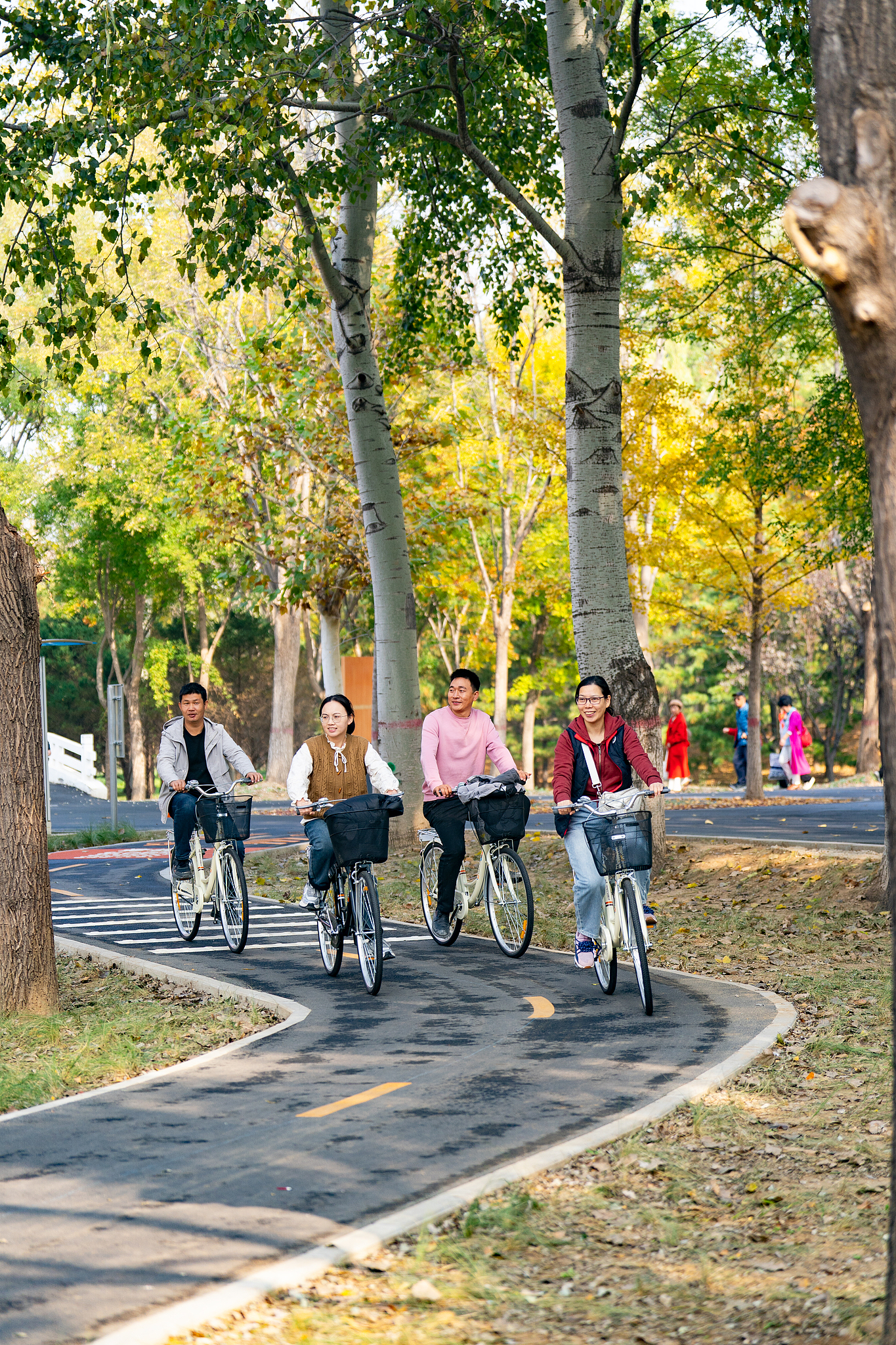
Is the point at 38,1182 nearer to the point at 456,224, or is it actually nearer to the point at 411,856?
the point at 411,856

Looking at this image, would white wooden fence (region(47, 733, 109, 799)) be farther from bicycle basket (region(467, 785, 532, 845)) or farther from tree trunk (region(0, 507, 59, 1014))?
tree trunk (region(0, 507, 59, 1014))

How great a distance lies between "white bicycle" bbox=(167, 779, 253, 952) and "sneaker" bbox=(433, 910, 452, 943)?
4.96 feet

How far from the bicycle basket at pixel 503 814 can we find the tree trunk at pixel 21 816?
3.24 meters

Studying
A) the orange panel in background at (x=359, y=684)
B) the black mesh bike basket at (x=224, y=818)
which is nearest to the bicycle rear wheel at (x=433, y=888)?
the black mesh bike basket at (x=224, y=818)

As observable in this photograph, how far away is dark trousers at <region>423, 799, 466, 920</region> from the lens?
35.3 feet

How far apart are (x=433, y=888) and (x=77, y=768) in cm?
3244

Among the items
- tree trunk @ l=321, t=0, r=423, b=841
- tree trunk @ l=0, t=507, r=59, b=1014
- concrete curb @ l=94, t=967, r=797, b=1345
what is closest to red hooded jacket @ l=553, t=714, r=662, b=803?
concrete curb @ l=94, t=967, r=797, b=1345

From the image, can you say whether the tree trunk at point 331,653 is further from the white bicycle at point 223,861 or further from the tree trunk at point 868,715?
the white bicycle at point 223,861

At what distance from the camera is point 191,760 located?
37.8 feet

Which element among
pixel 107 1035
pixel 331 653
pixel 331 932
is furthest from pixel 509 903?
pixel 331 653

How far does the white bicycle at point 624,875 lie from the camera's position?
323 inches

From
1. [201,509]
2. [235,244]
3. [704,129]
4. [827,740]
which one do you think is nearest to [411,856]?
[235,244]

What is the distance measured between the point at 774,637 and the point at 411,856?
36.4 m

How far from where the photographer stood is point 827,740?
1908 inches
